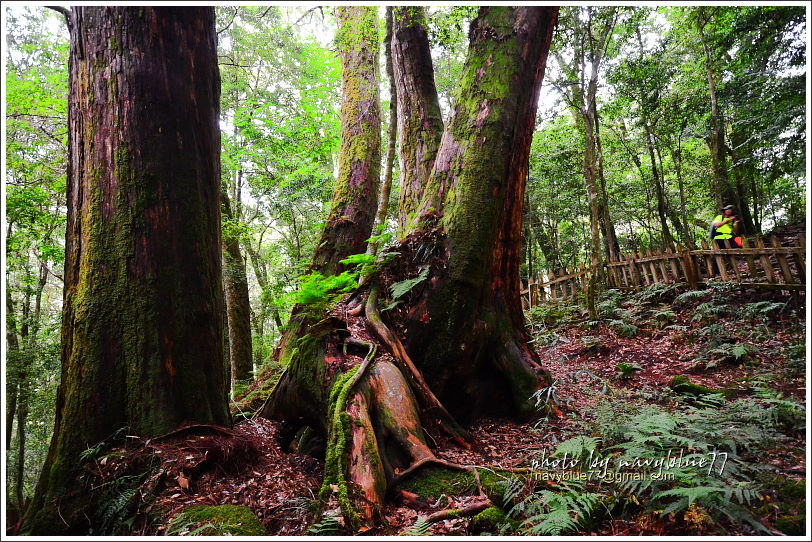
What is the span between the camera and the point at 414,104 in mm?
7383

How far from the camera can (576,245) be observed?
19.1 m

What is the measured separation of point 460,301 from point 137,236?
10.4ft

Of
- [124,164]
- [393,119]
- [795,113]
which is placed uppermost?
[393,119]

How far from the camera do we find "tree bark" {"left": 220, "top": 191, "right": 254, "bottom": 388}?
10.1 meters

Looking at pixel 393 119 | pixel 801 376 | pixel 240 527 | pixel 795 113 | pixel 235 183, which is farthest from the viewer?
pixel 235 183

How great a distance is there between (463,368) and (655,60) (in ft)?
38.2

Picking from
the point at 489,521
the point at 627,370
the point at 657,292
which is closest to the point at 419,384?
the point at 489,521

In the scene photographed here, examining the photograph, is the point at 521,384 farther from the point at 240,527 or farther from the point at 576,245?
the point at 576,245

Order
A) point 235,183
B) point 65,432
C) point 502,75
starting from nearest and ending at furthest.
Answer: point 65,432 → point 502,75 → point 235,183

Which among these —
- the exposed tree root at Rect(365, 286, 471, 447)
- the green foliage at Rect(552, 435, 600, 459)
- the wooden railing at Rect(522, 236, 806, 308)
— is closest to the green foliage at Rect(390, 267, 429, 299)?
the exposed tree root at Rect(365, 286, 471, 447)

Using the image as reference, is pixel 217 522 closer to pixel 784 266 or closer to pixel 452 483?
pixel 452 483

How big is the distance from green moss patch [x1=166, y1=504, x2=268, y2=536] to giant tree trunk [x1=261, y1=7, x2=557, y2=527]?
1.06m

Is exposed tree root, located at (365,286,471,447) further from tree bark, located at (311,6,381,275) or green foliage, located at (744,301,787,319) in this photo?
green foliage, located at (744,301,787,319)

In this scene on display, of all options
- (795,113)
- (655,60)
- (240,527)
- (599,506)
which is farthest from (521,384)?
(655,60)
